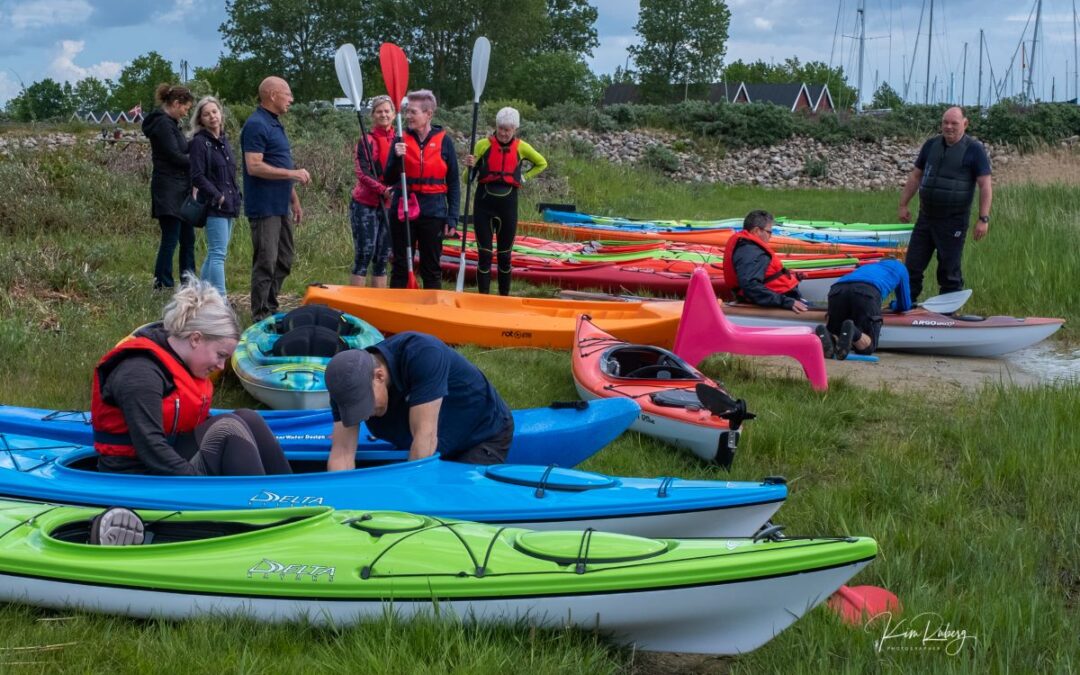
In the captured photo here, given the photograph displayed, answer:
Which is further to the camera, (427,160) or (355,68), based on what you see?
(355,68)

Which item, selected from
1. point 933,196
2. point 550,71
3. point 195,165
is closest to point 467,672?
point 195,165

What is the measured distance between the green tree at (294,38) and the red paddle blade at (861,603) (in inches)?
1624

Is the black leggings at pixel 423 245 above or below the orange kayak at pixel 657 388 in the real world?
above

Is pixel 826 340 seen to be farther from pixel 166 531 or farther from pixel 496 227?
pixel 166 531

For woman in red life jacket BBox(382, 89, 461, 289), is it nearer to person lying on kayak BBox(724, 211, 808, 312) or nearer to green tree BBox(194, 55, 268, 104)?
person lying on kayak BBox(724, 211, 808, 312)

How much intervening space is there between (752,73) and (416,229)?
61282 millimetres

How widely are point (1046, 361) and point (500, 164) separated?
4.21 metres

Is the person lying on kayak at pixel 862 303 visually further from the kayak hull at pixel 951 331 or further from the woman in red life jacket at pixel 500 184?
the woman in red life jacket at pixel 500 184

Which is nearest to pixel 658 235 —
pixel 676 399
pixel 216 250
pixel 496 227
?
pixel 496 227

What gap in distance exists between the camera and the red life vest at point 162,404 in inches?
130

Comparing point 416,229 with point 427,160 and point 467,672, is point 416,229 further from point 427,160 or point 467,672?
point 467,672

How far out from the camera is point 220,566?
2.89m

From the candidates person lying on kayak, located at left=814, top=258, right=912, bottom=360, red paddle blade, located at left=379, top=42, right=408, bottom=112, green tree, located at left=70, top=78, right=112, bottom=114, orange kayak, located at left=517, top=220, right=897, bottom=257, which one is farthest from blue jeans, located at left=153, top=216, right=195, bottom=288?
green tree, located at left=70, top=78, right=112, bottom=114

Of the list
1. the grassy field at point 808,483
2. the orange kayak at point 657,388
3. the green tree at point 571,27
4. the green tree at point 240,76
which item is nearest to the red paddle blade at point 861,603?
the grassy field at point 808,483
